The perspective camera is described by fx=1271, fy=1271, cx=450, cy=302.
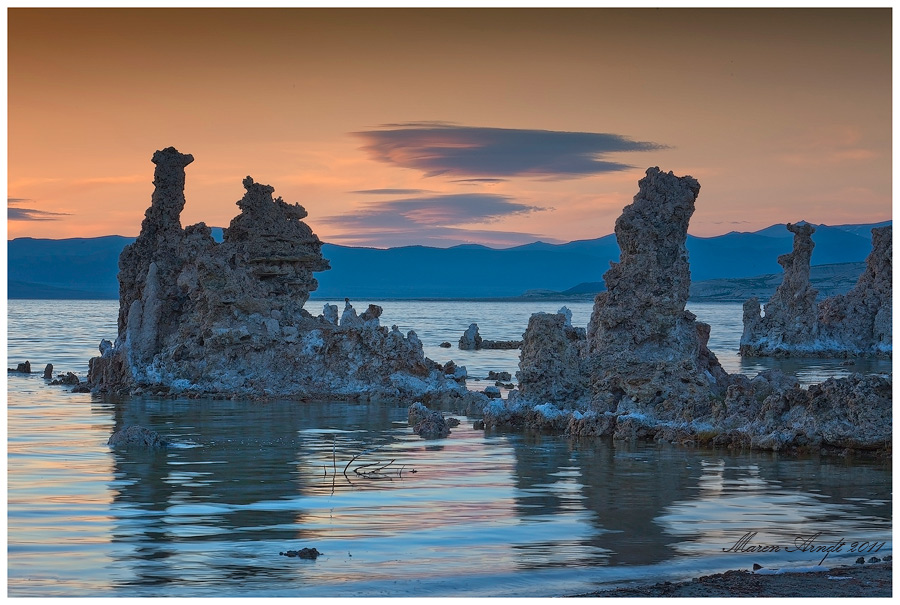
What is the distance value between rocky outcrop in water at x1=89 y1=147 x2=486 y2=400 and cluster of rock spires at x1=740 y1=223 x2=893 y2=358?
99.5 ft

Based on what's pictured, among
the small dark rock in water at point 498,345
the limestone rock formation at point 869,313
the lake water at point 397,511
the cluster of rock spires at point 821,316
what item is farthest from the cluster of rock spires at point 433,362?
the limestone rock formation at point 869,313

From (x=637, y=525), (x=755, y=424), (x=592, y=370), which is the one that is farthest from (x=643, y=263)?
(x=637, y=525)

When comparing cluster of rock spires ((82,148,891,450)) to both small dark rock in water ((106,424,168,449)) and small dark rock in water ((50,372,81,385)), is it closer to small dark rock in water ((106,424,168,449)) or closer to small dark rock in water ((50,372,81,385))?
small dark rock in water ((50,372,81,385))

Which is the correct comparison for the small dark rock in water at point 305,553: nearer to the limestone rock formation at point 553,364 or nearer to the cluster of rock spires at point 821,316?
the limestone rock formation at point 553,364

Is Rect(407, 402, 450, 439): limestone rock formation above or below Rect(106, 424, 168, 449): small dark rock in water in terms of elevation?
above

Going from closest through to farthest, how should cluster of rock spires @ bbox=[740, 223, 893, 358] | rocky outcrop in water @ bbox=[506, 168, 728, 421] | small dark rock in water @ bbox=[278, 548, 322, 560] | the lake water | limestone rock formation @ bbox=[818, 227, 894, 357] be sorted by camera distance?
the lake water
small dark rock in water @ bbox=[278, 548, 322, 560]
rocky outcrop in water @ bbox=[506, 168, 728, 421]
limestone rock formation @ bbox=[818, 227, 894, 357]
cluster of rock spires @ bbox=[740, 223, 893, 358]

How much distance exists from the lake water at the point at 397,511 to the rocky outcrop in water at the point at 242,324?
18.8 feet

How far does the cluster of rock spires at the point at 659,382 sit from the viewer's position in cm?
1973

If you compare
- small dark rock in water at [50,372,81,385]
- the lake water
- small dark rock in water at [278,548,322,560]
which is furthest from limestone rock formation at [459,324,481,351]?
small dark rock in water at [278,548,322,560]

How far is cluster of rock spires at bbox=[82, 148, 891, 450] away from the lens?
21.0 m

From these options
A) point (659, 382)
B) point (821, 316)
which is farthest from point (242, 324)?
point (821, 316)

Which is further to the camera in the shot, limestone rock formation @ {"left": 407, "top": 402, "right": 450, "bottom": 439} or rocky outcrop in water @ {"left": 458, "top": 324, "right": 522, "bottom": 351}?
rocky outcrop in water @ {"left": 458, "top": 324, "right": 522, "bottom": 351}

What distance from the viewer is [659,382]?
72.2 feet

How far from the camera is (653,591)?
10.7m
